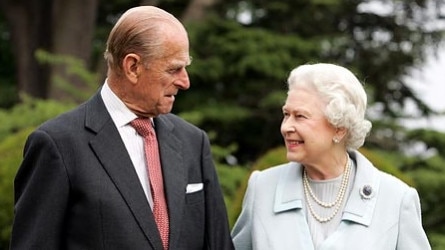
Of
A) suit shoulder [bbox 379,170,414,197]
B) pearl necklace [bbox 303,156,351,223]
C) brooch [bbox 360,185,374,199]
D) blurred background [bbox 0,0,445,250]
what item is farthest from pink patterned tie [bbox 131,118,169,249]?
blurred background [bbox 0,0,445,250]

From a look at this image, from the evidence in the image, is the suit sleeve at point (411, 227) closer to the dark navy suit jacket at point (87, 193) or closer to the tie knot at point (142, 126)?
the dark navy suit jacket at point (87, 193)

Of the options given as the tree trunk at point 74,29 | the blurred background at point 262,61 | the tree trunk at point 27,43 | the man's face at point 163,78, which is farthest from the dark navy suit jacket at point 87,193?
the tree trunk at point 27,43

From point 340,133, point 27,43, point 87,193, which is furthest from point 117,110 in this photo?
point 27,43

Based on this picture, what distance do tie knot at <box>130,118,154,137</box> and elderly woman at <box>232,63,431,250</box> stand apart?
471mm

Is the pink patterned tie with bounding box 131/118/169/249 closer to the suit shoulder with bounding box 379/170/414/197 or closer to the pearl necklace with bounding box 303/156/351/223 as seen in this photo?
the pearl necklace with bounding box 303/156/351/223

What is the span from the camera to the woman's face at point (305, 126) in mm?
3383

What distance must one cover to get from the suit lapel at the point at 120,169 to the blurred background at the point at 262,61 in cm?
595

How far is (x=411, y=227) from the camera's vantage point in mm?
3426

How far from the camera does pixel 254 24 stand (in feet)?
36.4

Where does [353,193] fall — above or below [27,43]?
above

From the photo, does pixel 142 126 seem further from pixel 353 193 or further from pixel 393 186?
pixel 393 186

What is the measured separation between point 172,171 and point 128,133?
7.6 inches

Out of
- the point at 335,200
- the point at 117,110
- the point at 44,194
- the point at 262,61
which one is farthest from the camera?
the point at 262,61

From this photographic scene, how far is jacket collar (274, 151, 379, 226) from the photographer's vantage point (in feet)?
11.3
